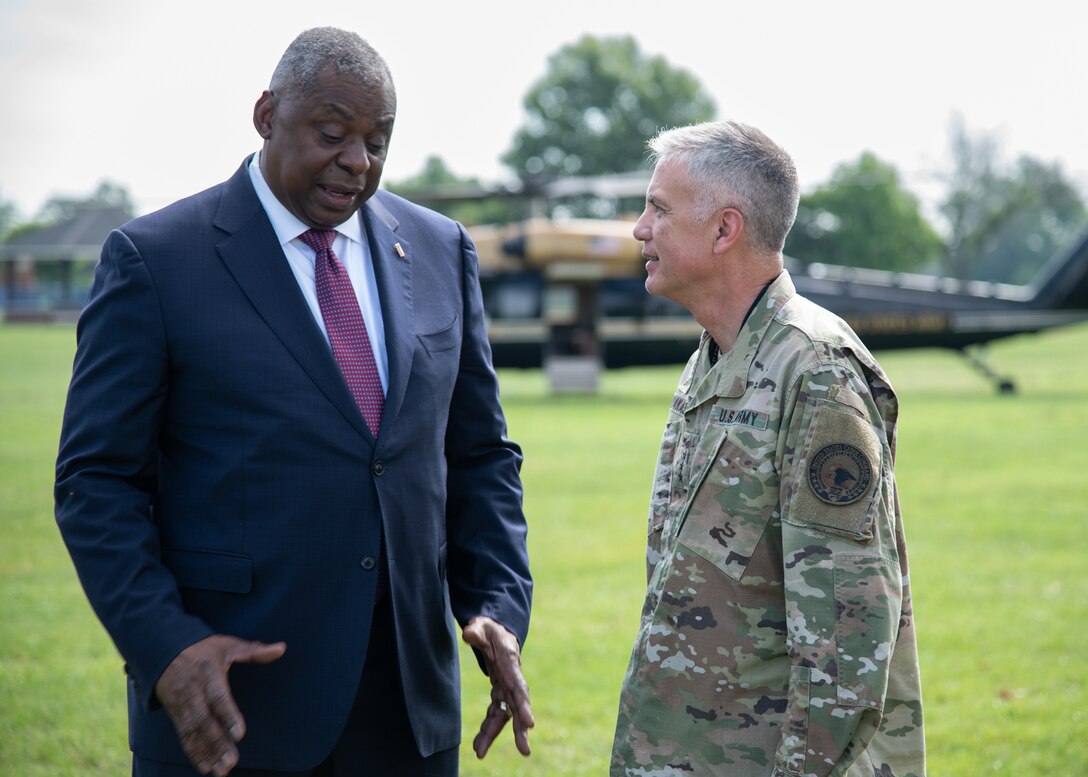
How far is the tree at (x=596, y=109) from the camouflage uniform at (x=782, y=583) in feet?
207

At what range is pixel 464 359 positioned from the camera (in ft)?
8.10

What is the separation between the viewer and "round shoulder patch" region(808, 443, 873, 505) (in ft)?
6.30

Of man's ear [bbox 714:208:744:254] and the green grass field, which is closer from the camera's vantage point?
man's ear [bbox 714:208:744:254]

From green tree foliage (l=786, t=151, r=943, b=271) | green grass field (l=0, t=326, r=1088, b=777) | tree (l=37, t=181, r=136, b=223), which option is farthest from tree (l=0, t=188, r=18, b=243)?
green grass field (l=0, t=326, r=1088, b=777)

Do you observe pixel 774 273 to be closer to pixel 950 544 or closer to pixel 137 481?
pixel 137 481

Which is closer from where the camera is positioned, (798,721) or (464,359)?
(798,721)

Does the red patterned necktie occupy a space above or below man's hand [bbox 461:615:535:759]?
above

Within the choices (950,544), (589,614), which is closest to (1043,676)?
(589,614)

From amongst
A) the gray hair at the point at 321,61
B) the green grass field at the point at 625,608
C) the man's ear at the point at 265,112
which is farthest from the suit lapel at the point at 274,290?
the green grass field at the point at 625,608

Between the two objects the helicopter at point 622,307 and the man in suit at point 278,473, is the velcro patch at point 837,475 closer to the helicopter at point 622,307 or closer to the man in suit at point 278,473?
the man in suit at point 278,473

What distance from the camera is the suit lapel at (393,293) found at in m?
2.17

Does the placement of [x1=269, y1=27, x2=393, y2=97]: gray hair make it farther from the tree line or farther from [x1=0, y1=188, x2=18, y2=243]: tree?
[x1=0, y1=188, x2=18, y2=243]: tree

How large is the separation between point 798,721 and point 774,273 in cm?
89

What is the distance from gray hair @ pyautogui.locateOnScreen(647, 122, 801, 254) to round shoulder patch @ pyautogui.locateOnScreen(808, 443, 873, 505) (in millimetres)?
490
